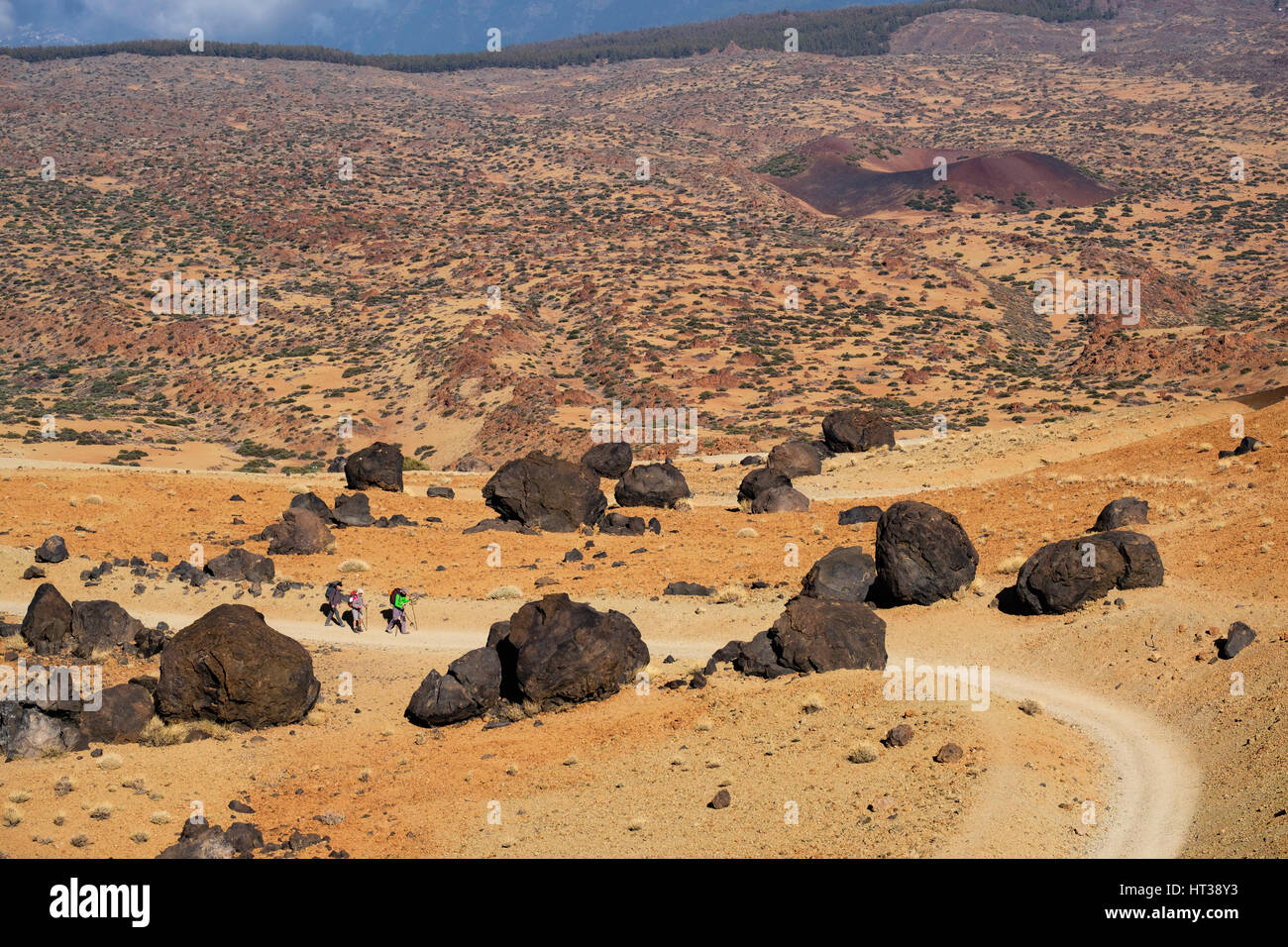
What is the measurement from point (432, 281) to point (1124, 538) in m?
76.0

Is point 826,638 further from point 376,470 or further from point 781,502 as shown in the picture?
point 376,470

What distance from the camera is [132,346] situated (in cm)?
8006

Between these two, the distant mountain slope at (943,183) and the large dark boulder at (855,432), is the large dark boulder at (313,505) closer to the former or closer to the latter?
the large dark boulder at (855,432)

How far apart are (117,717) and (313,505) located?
51.8 feet

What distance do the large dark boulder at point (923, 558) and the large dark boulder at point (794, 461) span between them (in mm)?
17173

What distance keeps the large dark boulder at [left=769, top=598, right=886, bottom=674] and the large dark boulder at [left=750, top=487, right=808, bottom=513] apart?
579 inches

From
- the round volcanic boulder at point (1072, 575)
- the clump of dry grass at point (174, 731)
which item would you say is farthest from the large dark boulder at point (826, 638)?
the clump of dry grass at point (174, 731)

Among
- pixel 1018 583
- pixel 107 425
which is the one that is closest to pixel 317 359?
pixel 107 425

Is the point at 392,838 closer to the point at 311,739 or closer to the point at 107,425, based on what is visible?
the point at 311,739

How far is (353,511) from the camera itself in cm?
3716

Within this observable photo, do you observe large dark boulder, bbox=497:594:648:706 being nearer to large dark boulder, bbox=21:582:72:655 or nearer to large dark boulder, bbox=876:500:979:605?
large dark boulder, bbox=876:500:979:605

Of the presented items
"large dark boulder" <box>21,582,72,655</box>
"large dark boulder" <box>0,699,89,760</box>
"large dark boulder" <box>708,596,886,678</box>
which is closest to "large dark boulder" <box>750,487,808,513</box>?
"large dark boulder" <box>708,596,886,678</box>

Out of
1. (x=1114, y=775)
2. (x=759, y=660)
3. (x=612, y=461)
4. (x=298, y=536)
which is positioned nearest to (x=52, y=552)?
(x=298, y=536)

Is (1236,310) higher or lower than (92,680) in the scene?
higher
